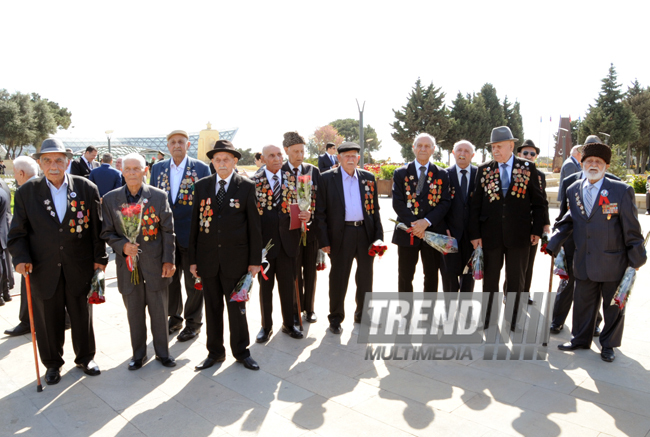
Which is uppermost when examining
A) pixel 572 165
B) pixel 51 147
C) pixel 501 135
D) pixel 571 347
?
pixel 501 135

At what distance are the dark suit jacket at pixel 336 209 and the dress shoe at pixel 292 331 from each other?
3.04ft

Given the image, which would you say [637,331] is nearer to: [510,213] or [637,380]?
[637,380]

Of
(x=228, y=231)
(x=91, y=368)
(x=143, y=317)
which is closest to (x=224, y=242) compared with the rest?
(x=228, y=231)

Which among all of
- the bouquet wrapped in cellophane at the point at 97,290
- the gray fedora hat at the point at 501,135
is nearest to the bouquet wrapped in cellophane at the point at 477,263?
the gray fedora hat at the point at 501,135

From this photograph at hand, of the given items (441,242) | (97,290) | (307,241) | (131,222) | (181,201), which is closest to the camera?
(131,222)

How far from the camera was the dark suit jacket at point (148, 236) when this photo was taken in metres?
4.18

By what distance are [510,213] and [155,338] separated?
12.4 feet

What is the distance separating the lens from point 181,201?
16.9 feet

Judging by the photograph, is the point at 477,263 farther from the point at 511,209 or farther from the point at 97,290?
the point at 97,290

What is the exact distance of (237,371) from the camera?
13.8ft

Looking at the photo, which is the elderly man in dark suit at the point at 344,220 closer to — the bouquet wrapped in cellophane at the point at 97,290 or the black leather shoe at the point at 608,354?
the bouquet wrapped in cellophane at the point at 97,290

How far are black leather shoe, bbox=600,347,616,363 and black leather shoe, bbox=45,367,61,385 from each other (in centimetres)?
487

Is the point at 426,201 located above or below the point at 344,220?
above

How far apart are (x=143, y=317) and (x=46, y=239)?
3.53ft
